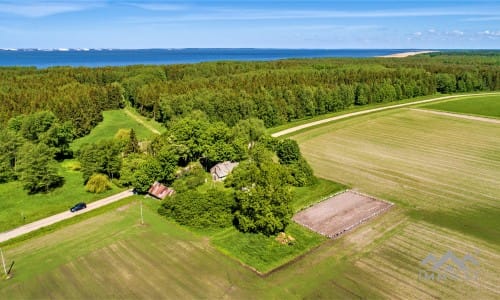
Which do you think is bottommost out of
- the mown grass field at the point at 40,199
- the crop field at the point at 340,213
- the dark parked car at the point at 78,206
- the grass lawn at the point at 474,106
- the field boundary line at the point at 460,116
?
the mown grass field at the point at 40,199

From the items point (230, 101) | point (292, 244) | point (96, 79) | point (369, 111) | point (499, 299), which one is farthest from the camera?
point (96, 79)

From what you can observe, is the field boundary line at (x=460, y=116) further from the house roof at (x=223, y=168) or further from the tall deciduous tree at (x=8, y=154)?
the tall deciduous tree at (x=8, y=154)

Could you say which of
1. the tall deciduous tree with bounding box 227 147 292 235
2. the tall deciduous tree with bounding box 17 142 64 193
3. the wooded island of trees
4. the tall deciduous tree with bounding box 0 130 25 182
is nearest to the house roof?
the wooded island of trees

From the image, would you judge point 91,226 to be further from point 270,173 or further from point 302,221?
point 302,221

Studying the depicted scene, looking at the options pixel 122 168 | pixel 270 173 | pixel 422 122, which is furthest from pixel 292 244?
pixel 422 122

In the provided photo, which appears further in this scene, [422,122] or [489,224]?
[422,122]

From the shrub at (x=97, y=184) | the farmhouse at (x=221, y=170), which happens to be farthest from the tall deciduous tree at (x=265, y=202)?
the shrub at (x=97, y=184)

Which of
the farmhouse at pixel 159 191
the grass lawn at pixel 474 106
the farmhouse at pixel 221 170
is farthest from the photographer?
the grass lawn at pixel 474 106
